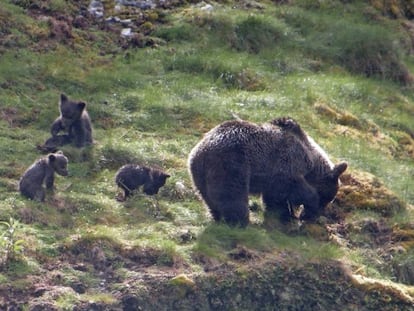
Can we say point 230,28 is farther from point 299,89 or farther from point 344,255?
point 344,255

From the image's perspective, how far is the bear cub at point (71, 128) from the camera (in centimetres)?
1723

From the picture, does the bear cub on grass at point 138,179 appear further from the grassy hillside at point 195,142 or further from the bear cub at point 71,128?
the bear cub at point 71,128

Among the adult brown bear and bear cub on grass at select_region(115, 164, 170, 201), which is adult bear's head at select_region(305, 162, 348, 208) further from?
bear cub on grass at select_region(115, 164, 170, 201)

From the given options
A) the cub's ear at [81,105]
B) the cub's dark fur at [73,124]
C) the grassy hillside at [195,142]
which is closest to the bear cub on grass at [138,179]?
the grassy hillside at [195,142]

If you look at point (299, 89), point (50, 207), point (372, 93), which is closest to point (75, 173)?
point (50, 207)

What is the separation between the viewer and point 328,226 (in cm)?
1628

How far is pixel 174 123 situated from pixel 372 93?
207 inches

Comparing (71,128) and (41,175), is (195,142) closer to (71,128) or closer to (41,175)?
(71,128)

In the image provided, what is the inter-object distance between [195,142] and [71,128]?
2235 mm

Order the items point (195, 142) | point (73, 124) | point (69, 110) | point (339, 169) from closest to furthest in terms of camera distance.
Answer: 1. point (339, 169)
2. point (73, 124)
3. point (69, 110)
4. point (195, 142)

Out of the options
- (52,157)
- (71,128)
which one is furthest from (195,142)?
(52,157)

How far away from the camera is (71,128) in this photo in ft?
56.9

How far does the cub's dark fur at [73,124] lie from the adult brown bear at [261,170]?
2616mm

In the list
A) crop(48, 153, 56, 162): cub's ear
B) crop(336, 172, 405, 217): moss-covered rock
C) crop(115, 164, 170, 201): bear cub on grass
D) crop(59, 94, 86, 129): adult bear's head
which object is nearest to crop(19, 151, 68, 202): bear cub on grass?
crop(48, 153, 56, 162): cub's ear
